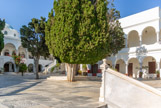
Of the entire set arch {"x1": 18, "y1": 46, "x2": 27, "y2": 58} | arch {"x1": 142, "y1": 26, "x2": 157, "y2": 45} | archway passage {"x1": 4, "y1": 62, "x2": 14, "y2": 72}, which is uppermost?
arch {"x1": 142, "y1": 26, "x2": 157, "y2": 45}

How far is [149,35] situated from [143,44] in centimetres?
247

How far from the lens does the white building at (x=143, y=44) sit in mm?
17578

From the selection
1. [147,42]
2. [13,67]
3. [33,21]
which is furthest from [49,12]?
[13,67]

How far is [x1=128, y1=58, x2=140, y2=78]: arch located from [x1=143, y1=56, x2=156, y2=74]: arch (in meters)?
1.27

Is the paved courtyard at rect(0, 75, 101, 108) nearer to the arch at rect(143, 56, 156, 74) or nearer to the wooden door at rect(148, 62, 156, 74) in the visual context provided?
the arch at rect(143, 56, 156, 74)

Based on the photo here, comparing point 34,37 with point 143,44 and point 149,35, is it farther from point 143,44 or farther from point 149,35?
point 149,35

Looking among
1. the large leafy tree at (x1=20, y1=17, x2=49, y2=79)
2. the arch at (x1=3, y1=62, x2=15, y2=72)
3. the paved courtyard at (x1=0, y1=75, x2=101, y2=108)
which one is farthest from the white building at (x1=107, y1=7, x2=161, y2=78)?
the arch at (x1=3, y1=62, x2=15, y2=72)

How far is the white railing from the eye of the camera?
4652mm

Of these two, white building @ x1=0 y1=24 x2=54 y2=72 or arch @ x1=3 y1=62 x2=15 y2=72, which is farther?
arch @ x1=3 y1=62 x2=15 y2=72

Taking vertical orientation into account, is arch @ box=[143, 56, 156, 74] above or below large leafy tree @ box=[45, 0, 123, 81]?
below

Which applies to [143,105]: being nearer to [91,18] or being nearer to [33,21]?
[91,18]

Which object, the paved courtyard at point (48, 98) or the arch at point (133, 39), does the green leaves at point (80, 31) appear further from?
the arch at point (133, 39)

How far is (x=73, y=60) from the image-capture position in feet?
35.1

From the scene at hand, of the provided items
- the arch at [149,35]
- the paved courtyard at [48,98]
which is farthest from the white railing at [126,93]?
the arch at [149,35]
